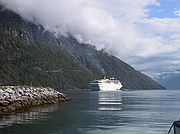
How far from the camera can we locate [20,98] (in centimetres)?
7300

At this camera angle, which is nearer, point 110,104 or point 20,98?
point 20,98

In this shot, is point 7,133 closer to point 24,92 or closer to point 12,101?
point 12,101

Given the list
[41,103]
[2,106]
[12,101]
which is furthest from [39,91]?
[2,106]

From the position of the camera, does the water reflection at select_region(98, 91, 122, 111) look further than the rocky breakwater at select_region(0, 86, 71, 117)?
Yes

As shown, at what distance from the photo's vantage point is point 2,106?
2397 inches

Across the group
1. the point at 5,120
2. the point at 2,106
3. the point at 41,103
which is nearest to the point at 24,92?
the point at 41,103

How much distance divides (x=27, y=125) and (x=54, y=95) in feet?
185

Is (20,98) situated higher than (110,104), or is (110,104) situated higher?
(20,98)

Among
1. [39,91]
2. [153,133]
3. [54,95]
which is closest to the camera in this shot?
[153,133]

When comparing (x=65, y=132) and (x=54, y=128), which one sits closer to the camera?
(x=65, y=132)

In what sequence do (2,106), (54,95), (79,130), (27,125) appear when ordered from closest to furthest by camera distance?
(79,130) < (27,125) < (2,106) < (54,95)

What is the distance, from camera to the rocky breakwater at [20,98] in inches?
2453

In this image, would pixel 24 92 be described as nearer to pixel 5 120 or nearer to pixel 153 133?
pixel 5 120

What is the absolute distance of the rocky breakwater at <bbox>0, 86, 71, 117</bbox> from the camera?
6230cm
